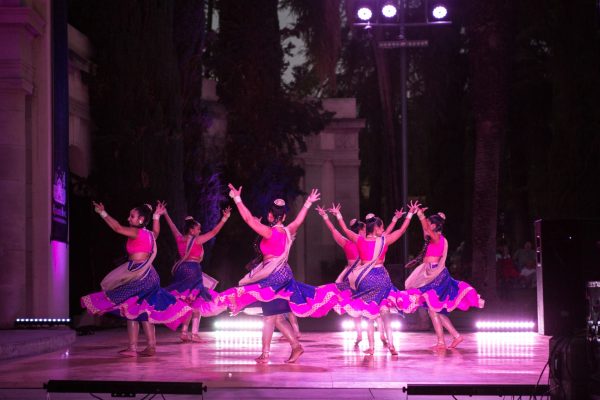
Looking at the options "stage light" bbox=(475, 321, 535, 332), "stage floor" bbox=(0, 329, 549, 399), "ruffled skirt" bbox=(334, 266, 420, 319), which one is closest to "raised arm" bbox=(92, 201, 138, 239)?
"stage floor" bbox=(0, 329, 549, 399)

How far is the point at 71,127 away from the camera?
21.3 meters

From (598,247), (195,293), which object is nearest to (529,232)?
(195,293)

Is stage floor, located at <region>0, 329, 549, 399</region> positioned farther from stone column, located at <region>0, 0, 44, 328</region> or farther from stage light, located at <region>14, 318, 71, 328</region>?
stone column, located at <region>0, 0, 44, 328</region>

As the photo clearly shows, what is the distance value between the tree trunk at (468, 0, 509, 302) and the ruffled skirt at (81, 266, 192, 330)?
1134cm

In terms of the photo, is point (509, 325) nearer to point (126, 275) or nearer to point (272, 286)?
point (272, 286)

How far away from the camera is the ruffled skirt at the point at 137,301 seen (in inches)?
580

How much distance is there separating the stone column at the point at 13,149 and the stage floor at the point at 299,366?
4.81 feet

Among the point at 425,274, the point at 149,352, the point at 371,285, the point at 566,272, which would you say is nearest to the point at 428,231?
the point at 425,274

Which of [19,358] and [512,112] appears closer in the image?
[19,358]

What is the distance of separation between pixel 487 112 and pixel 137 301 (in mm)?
12588

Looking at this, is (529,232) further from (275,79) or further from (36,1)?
(36,1)

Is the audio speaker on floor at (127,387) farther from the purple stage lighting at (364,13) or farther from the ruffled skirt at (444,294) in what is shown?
the purple stage lighting at (364,13)

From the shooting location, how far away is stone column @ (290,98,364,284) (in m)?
33.2

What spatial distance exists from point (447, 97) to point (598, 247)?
24999mm
